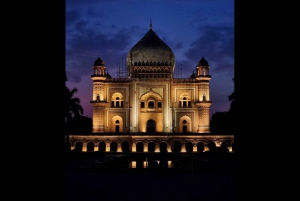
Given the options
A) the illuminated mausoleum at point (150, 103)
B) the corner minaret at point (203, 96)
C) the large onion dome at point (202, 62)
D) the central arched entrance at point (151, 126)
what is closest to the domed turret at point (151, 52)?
the illuminated mausoleum at point (150, 103)

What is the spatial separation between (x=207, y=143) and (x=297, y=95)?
31241 mm

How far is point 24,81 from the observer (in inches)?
192

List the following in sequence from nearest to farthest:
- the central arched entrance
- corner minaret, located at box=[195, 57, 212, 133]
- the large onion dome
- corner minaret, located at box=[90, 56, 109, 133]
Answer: corner minaret, located at box=[90, 56, 109, 133] < corner minaret, located at box=[195, 57, 212, 133] < the central arched entrance < the large onion dome

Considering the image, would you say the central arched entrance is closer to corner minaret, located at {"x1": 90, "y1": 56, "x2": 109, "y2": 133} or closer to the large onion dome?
corner minaret, located at {"x1": 90, "y1": 56, "x2": 109, "y2": 133}

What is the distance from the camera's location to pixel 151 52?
4053cm

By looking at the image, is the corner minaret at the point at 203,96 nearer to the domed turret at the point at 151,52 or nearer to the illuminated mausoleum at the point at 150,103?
the illuminated mausoleum at the point at 150,103

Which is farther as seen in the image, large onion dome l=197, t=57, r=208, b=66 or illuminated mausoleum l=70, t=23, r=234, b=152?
large onion dome l=197, t=57, r=208, b=66

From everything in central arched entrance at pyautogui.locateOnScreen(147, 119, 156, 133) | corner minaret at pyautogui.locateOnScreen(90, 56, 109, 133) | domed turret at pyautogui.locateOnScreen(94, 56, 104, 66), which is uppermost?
domed turret at pyautogui.locateOnScreen(94, 56, 104, 66)

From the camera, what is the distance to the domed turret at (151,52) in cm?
4038

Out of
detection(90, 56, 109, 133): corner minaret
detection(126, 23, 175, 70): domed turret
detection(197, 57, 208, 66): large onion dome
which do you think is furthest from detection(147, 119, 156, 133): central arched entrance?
detection(197, 57, 208, 66): large onion dome

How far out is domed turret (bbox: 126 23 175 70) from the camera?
4038cm

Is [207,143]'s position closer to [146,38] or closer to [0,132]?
[146,38]

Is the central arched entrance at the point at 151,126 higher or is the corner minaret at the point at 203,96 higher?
the corner minaret at the point at 203,96

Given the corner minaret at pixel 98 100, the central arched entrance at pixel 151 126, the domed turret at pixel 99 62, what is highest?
the domed turret at pixel 99 62
